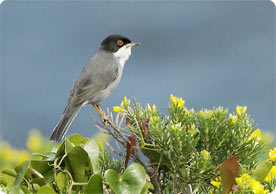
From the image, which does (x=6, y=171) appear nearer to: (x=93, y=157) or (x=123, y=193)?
(x=93, y=157)

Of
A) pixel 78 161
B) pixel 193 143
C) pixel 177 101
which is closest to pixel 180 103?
pixel 177 101

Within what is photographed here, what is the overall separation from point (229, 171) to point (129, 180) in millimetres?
429

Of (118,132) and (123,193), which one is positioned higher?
(118,132)

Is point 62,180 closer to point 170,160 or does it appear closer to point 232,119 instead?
point 170,160

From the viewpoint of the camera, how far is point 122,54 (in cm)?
434

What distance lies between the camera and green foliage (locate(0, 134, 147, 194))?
147cm

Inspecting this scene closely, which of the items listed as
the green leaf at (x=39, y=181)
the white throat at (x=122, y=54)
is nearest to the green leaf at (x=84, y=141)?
the green leaf at (x=39, y=181)

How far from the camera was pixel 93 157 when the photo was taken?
1.56 metres

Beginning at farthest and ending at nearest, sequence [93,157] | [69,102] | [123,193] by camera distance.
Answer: [69,102], [93,157], [123,193]

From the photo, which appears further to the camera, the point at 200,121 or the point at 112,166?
the point at 112,166

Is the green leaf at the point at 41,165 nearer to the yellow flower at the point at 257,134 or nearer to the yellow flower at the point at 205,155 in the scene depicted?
Result: the yellow flower at the point at 205,155

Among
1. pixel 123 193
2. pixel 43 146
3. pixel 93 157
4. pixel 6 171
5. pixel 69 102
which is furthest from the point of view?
pixel 69 102

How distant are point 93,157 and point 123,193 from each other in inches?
8.6

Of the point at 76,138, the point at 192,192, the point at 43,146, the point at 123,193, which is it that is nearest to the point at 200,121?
the point at 192,192
